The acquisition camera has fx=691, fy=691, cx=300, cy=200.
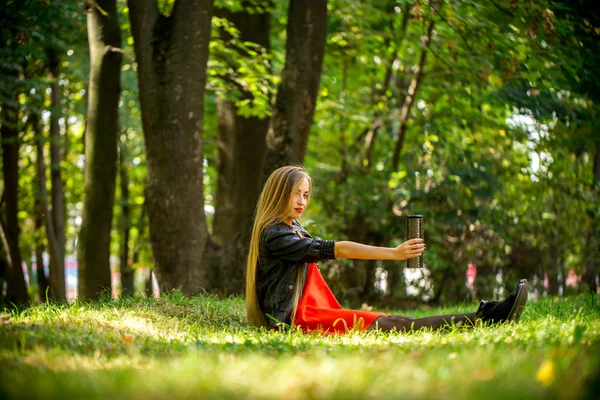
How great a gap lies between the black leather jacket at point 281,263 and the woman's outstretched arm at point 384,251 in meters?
0.10

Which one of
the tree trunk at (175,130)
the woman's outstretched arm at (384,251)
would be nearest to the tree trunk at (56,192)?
the tree trunk at (175,130)

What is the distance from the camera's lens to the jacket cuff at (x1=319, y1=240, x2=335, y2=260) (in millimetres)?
5297

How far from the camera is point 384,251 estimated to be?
5141 mm

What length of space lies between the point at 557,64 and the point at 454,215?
13.6 feet

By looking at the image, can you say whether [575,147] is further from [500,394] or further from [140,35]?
[500,394]

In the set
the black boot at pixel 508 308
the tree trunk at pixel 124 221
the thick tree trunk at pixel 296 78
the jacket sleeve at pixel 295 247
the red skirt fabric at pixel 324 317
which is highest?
the thick tree trunk at pixel 296 78

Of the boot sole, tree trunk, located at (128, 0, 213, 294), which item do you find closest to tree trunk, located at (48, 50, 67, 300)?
tree trunk, located at (128, 0, 213, 294)

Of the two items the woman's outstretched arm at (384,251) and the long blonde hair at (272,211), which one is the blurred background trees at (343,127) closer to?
the long blonde hair at (272,211)

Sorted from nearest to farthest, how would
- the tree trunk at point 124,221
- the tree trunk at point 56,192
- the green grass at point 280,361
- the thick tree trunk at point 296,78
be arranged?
the green grass at point 280,361, the thick tree trunk at point 296,78, the tree trunk at point 56,192, the tree trunk at point 124,221

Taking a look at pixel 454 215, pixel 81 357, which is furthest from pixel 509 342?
pixel 454 215

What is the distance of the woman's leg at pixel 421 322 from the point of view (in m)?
5.26

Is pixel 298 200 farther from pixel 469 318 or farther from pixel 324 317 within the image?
pixel 469 318

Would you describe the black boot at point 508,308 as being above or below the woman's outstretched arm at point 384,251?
below

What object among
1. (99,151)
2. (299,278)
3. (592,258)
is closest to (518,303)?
(299,278)
